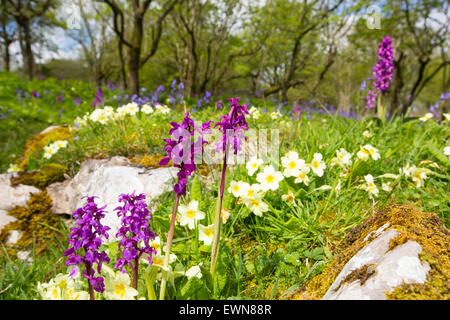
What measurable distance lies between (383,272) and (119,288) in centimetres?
100

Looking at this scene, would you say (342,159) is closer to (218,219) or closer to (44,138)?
(218,219)

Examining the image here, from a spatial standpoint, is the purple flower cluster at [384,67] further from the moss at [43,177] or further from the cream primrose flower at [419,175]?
the moss at [43,177]

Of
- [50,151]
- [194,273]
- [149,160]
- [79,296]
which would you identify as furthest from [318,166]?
[50,151]

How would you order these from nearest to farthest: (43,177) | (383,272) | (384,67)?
(383,272), (43,177), (384,67)

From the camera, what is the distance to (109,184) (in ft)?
8.36

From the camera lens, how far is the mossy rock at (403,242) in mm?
839

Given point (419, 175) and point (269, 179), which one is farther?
point (419, 175)

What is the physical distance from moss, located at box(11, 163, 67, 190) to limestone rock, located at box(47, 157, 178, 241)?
91 millimetres

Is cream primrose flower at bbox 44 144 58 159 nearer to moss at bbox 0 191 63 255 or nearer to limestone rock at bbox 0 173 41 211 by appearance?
limestone rock at bbox 0 173 41 211

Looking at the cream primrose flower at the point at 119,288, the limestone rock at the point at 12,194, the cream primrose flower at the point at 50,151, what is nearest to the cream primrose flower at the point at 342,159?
the cream primrose flower at the point at 119,288
